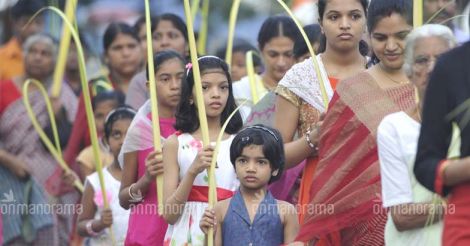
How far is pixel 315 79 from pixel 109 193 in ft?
8.62

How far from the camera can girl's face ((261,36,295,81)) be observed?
35.1 feet

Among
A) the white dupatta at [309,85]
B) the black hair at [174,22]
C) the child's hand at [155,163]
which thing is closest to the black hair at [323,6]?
the white dupatta at [309,85]

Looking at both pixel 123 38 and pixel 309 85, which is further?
pixel 123 38

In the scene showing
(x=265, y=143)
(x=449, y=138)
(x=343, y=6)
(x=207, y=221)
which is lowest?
(x=449, y=138)

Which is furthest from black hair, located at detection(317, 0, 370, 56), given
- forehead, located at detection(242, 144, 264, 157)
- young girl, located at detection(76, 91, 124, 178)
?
young girl, located at detection(76, 91, 124, 178)

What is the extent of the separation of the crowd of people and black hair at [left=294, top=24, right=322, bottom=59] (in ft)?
0.04

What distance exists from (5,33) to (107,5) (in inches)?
95.3

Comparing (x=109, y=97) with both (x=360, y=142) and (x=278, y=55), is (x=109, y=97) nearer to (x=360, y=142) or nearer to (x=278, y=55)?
(x=278, y=55)

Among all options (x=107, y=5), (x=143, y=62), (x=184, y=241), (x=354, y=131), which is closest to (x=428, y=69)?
(x=354, y=131)

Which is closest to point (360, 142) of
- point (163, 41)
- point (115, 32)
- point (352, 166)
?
point (352, 166)

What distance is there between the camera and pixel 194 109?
29.5ft

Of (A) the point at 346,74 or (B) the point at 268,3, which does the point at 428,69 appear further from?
(B) the point at 268,3

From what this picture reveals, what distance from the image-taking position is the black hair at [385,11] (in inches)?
328

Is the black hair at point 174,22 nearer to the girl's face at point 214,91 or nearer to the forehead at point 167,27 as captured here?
the forehead at point 167,27
